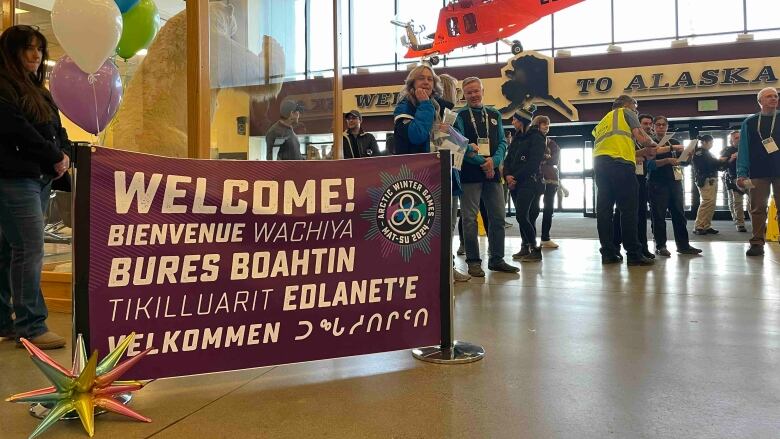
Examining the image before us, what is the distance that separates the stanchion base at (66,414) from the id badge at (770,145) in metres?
5.57

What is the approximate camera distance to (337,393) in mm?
1866

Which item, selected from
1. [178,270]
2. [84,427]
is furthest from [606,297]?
[84,427]

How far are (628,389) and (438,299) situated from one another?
0.76 m

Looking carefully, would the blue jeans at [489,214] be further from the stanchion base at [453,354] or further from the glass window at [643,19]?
the glass window at [643,19]

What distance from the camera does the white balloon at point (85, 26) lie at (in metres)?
2.32

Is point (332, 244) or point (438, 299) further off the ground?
point (332, 244)

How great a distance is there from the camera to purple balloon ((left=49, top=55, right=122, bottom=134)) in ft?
9.32

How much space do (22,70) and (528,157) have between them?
3.99 metres

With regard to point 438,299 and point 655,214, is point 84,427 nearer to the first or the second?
point 438,299

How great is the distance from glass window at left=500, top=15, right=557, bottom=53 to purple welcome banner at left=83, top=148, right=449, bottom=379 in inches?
506

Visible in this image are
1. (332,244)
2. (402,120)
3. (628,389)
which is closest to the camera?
(628,389)

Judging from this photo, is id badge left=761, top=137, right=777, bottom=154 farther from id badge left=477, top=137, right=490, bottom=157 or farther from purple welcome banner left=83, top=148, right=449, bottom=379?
purple welcome banner left=83, top=148, right=449, bottom=379

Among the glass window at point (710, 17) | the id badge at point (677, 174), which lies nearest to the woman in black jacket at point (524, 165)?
the id badge at point (677, 174)

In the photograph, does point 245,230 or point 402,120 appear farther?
point 402,120
